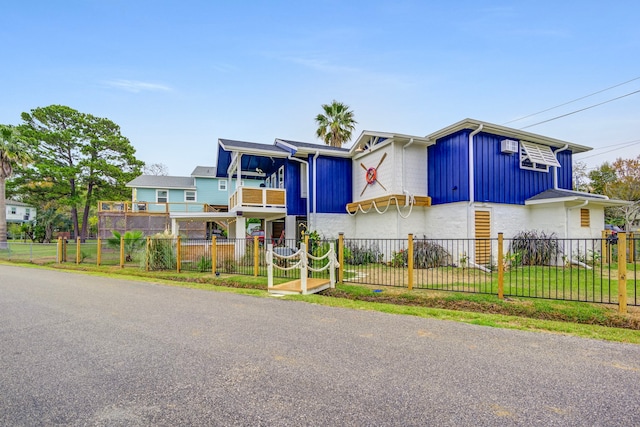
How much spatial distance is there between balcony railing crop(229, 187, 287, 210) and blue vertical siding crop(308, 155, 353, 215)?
5.68ft

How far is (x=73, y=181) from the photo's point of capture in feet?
101

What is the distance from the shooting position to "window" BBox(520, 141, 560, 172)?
1315 cm

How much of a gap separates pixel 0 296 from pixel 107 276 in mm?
3858

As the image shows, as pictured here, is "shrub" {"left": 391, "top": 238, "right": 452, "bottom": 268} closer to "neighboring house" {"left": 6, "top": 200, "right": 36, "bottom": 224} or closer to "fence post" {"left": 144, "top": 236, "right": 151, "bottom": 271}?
"fence post" {"left": 144, "top": 236, "right": 151, "bottom": 271}

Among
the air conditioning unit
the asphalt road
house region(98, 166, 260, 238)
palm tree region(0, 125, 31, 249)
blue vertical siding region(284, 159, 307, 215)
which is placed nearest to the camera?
the asphalt road

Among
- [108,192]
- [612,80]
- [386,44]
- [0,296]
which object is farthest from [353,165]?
[108,192]

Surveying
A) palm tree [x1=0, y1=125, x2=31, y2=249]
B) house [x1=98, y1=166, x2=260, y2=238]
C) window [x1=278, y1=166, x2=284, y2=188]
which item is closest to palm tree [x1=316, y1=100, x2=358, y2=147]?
house [x1=98, y1=166, x2=260, y2=238]

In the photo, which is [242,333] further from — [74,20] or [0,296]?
[74,20]

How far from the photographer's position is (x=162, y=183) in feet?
95.3

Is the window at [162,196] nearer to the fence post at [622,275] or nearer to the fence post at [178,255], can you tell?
the fence post at [178,255]

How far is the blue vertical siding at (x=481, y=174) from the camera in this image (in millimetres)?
12203

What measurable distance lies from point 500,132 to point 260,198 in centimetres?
1077

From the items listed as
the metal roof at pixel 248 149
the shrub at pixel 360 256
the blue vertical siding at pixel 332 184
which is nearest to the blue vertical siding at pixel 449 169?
the shrub at pixel 360 256

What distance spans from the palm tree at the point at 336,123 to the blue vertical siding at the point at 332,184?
10118 millimetres
